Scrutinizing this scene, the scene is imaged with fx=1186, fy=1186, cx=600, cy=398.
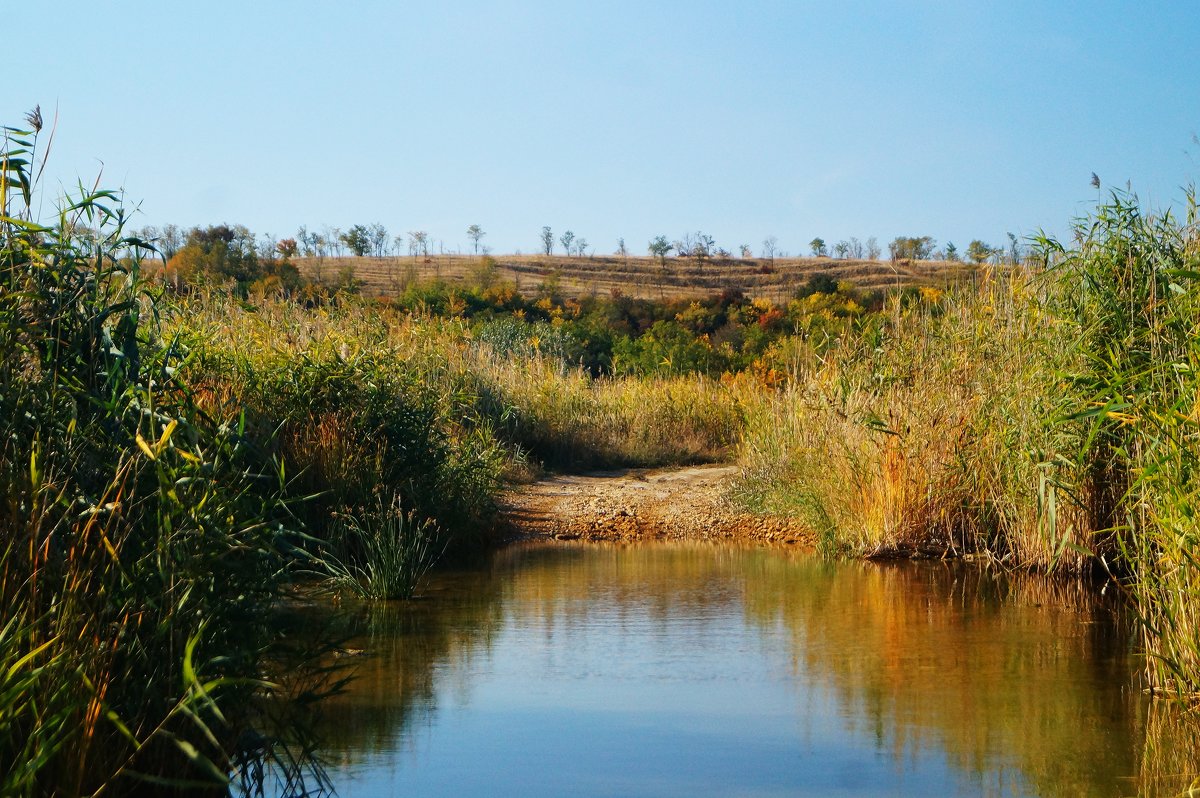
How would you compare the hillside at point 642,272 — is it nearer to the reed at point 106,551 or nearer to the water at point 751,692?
the water at point 751,692

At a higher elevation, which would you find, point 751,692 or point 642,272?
point 642,272

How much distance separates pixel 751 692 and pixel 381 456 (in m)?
4.22

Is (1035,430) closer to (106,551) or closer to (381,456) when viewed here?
(381,456)

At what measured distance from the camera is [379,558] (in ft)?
29.0

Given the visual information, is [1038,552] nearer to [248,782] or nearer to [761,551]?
[761,551]

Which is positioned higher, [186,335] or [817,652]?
[186,335]

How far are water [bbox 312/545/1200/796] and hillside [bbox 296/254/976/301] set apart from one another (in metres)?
40.9

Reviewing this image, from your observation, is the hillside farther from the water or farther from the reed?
the reed

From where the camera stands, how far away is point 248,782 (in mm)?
4418

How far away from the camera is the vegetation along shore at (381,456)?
148 inches

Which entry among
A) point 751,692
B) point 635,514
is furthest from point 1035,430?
point 635,514

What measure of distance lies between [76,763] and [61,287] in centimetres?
181

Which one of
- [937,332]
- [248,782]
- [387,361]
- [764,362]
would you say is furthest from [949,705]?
[764,362]

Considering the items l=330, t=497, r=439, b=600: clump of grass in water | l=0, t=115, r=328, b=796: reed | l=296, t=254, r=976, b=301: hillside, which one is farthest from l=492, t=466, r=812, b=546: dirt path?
l=296, t=254, r=976, b=301: hillside
